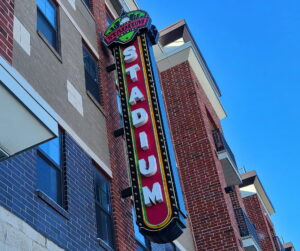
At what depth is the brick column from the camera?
37.6 ft

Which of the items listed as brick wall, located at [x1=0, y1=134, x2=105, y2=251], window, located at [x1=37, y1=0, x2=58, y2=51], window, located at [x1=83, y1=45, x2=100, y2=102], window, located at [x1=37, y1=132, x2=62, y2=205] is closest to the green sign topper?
window, located at [x1=83, y1=45, x2=100, y2=102]

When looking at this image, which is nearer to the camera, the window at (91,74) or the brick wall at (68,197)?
the brick wall at (68,197)

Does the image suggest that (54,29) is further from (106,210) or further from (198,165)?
(198,165)

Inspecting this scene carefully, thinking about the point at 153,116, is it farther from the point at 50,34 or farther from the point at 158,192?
the point at 50,34

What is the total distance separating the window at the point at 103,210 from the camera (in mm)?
10836

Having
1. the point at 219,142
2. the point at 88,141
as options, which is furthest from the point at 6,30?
the point at 219,142

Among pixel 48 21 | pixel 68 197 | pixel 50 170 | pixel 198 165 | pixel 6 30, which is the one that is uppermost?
pixel 198 165

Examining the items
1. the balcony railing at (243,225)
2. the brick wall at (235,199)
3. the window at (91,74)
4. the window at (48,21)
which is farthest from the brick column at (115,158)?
the brick wall at (235,199)

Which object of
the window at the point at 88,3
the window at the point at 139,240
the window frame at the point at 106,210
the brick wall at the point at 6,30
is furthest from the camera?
the window at the point at 88,3

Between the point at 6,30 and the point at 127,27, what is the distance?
27.1 ft

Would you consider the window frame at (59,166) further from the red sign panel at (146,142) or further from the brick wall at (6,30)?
the brick wall at (6,30)

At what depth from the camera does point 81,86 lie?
1221cm

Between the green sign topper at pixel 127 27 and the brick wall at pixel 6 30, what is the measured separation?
741cm

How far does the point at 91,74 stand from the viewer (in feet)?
44.7
